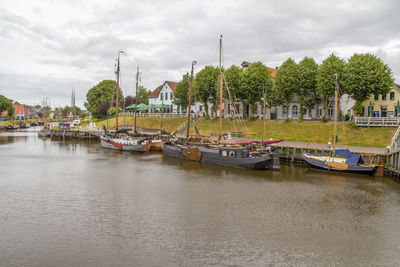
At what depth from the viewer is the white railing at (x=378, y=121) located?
43.0m

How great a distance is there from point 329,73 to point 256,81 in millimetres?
13528

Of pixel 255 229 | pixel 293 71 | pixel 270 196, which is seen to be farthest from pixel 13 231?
pixel 293 71

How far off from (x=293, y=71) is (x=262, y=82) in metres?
6.41

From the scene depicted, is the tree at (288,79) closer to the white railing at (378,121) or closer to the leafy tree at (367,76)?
the leafy tree at (367,76)

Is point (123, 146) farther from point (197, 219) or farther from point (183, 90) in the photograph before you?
point (197, 219)

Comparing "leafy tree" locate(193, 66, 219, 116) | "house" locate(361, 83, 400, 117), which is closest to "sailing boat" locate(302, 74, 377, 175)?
"house" locate(361, 83, 400, 117)

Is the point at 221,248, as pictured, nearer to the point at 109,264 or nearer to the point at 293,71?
the point at 109,264

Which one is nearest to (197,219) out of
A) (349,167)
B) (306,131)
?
(349,167)

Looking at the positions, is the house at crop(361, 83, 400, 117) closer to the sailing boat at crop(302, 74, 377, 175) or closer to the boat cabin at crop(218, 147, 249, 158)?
the sailing boat at crop(302, 74, 377, 175)

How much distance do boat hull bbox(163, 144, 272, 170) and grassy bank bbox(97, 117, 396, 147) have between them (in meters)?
6.90

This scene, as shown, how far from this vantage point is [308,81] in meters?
51.8

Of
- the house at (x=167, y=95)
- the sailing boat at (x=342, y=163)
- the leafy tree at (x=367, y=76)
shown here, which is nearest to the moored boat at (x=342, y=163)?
the sailing boat at (x=342, y=163)

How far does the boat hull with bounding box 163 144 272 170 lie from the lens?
108ft

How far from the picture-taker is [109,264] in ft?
41.9
